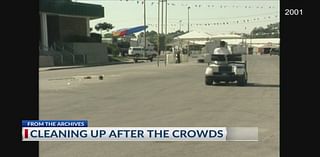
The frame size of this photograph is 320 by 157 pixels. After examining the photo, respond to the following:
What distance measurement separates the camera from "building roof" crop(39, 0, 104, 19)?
175 ft

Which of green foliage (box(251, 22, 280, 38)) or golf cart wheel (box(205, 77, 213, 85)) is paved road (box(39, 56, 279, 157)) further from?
golf cart wheel (box(205, 77, 213, 85))

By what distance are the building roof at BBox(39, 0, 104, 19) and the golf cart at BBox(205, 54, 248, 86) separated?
31.4 meters

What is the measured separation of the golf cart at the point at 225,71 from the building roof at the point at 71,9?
103 feet

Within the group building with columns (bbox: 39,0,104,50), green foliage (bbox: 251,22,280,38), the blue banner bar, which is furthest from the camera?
building with columns (bbox: 39,0,104,50)

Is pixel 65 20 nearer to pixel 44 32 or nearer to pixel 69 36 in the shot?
pixel 69 36

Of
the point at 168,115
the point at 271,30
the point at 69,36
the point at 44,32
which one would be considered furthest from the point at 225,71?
the point at 69,36

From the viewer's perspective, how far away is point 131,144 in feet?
25.2

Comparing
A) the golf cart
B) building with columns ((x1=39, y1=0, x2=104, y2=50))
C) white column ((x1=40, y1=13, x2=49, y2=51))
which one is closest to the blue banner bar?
the golf cart
